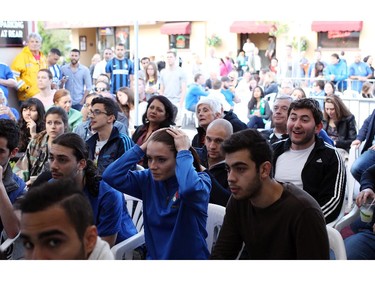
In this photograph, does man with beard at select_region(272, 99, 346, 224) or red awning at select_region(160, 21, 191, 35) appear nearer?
man with beard at select_region(272, 99, 346, 224)

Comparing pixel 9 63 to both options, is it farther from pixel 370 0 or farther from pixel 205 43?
pixel 205 43

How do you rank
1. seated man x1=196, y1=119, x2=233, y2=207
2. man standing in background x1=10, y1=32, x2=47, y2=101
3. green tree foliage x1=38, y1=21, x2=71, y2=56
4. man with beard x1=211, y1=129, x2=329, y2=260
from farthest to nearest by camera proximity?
green tree foliage x1=38, y1=21, x2=71, y2=56 → man standing in background x1=10, y1=32, x2=47, y2=101 → seated man x1=196, y1=119, x2=233, y2=207 → man with beard x1=211, y1=129, x2=329, y2=260

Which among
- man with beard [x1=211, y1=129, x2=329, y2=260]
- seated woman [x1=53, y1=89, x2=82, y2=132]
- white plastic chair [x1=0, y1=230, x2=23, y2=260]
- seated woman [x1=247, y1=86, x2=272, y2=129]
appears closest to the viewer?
man with beard [x1=211, y1=129, x2=329, y2=260]

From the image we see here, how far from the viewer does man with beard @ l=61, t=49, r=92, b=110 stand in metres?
10.4

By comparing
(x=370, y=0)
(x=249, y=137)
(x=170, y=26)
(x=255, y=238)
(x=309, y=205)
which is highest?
(x=170, y=26)

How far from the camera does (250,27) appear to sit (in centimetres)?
2477

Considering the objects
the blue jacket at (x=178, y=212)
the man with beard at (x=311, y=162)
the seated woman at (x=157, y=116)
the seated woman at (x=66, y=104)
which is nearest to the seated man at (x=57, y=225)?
the blue jacket at (x=178, y=212)

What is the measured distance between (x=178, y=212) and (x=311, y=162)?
1314 mm

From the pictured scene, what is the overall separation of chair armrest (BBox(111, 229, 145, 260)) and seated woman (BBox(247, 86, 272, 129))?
5.76m

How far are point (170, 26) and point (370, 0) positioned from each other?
79.9ft

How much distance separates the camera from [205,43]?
85.4 ft

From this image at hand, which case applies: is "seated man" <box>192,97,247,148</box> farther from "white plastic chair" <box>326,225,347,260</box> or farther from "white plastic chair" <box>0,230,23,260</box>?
"white plastic chair" <box>326,225,347,260</box>

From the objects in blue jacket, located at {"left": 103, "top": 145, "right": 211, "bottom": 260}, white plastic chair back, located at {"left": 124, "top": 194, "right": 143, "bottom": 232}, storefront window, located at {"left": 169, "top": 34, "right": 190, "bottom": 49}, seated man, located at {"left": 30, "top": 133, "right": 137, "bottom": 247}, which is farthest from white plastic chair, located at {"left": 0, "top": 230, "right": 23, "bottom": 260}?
storefront window, located at {"left": 169, "top": 34, "right": 190, "bottom": 49}
